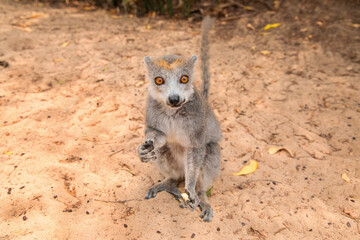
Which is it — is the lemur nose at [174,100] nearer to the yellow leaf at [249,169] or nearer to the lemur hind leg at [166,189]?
the lemur hind leg at [166,189]

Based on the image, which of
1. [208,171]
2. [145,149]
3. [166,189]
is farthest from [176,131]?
[166,189]

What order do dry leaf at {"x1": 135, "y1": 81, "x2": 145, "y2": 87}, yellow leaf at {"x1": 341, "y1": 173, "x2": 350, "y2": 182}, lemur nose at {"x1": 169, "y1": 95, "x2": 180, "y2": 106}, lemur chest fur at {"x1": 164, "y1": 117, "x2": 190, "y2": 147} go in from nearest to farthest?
lemur nose at {"x1": 169, "y1": 95, "x2": 180, "y2": 106}, lemur chest fur at {"x1": 164, "y1": 117, "x2": 190, "y2": 147}, yellow leaf at {"x1": 341, "y1": 173, "x2": 350, "y2": 182}, dry leaf at {"x1": 135, "y1": 81, "x2": 145, "y2": 87}

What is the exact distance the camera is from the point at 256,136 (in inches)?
196

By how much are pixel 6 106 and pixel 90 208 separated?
2690mm

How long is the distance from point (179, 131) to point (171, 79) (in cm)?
64

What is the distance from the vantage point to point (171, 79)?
3.25m

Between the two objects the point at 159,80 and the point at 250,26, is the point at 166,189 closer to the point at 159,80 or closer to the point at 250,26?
the point at 159,80

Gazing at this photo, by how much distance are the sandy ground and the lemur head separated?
4.47 ft

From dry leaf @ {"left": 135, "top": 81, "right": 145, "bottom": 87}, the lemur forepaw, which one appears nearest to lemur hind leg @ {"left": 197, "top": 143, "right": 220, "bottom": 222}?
the lemur forepaw

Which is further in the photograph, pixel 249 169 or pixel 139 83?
pixel 139 83

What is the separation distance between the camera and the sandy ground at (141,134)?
3367mm

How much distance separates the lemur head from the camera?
10.3 feet

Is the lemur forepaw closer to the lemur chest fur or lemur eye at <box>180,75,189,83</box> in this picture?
the lemur chest fur

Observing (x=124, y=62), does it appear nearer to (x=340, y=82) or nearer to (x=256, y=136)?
(x=256, y=136)
